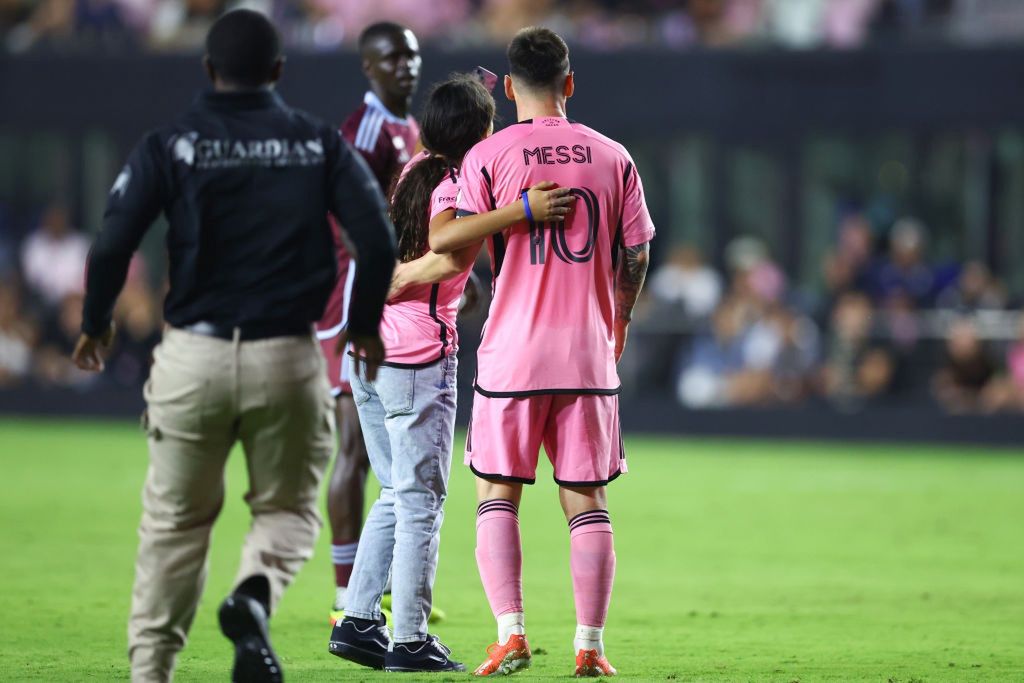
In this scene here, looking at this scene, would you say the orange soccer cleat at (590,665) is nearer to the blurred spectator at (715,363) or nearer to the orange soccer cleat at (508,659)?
the orange soccer cleat at (508,659)

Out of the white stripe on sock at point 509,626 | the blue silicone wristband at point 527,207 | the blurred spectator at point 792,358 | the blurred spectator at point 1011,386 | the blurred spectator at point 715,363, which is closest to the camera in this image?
the blue silicone wristband at point 527,207

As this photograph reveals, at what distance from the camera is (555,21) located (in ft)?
62.8

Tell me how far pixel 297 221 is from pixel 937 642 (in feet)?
11.8

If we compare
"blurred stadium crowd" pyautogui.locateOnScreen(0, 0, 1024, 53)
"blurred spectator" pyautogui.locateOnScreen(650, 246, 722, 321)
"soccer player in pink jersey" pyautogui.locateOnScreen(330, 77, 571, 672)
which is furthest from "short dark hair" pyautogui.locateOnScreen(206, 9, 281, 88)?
"blurred stadium crowd" pyautogui.locateOnScreen(0, 0, 1024, 53)

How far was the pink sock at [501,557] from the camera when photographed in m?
5.98

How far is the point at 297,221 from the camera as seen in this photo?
500 cm

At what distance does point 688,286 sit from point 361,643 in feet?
41.4

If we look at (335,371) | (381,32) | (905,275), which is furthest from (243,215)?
(905,275)

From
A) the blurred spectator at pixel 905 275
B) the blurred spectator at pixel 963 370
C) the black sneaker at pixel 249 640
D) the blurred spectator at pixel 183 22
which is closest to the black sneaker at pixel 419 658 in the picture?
the black sneaker at pixel 249 640

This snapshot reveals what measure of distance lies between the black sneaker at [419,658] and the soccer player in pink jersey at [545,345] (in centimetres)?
19

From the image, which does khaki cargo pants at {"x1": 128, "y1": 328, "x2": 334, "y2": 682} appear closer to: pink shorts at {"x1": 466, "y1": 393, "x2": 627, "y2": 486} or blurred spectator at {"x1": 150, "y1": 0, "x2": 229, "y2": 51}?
pink shorts at {"x1": 466, "y1": 393, "x2": 627, "y2": 486}

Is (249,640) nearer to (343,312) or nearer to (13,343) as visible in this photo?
(343,312)

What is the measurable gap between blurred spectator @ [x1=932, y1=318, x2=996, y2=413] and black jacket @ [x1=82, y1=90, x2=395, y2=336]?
13.0 m

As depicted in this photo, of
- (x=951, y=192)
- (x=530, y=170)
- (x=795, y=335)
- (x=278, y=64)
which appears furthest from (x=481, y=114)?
(x=951, y=192)
